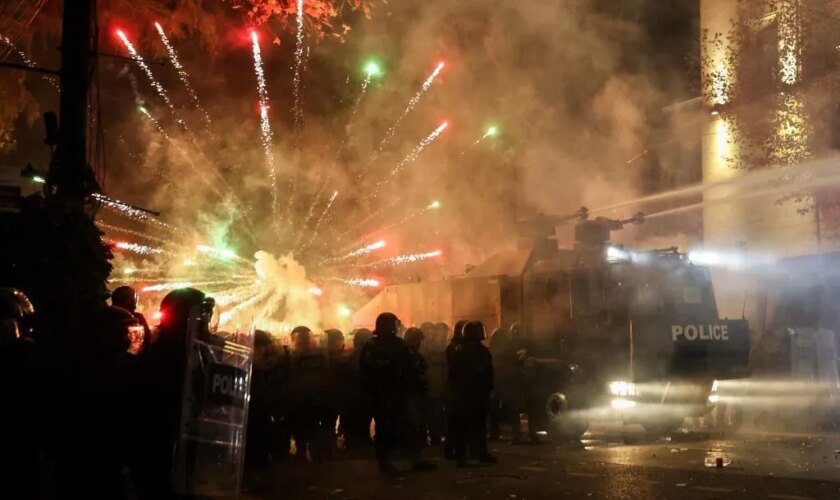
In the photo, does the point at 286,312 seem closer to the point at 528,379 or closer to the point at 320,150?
the point at 320,150

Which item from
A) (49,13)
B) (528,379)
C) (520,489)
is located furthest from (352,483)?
(49,13)

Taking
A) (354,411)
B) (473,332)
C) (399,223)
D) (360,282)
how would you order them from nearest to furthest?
(473,332) → (354,411) → (399,223) → (360,282)

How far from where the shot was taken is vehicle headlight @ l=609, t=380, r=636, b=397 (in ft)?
39.2

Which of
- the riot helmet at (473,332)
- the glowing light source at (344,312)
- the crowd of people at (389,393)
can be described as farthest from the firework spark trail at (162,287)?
the riot helmet at (473,332)

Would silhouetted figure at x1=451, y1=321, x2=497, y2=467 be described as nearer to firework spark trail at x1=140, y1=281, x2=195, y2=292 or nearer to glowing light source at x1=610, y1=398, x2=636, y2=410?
glowing light source at x1=610, y1=398, x2=636, y2=410

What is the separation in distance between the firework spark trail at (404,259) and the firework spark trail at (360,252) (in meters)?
0.43

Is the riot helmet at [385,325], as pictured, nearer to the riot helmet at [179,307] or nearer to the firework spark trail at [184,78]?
the riot helmet at [179,307]

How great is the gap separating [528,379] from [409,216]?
1243cm

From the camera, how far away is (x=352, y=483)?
8727 mm

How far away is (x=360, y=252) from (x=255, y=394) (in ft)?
61.1

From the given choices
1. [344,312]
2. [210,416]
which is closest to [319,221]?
[344,312]

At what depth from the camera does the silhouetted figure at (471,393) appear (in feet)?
32.3

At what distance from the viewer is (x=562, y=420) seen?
39.7 ft

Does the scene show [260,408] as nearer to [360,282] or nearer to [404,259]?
[404,259]
